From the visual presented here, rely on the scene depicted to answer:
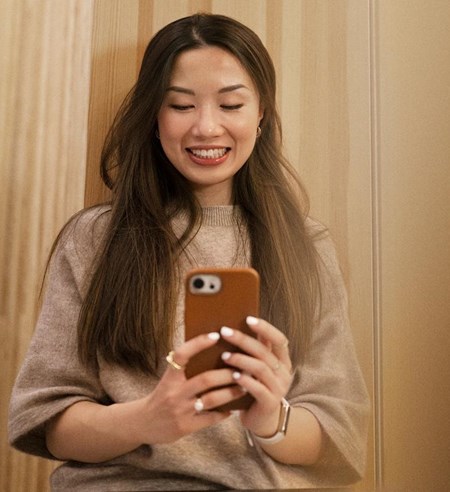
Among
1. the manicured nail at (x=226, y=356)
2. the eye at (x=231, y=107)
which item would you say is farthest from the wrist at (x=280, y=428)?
the eye at (x=231, y=107)

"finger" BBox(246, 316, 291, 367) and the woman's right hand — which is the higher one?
"finger" BBox(246, 316, 291, 367)

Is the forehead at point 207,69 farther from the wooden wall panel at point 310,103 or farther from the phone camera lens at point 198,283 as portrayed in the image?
the phone camera lens at point 198,283

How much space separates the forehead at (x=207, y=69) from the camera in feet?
2.78

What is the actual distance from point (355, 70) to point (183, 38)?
243 mm

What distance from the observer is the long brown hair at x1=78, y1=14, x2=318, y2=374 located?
2.72ft

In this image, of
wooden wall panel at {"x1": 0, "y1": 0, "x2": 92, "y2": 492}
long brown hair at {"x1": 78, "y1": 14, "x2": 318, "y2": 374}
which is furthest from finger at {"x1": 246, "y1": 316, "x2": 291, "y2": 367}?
wooden wall panel at {"x1": 0, "y1": 0, "x2": 92, "y2": 492}

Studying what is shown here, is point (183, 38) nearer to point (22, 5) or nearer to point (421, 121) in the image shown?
point (22, 5)

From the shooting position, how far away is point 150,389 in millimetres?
815

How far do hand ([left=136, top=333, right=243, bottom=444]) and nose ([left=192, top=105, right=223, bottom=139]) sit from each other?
0.29 m

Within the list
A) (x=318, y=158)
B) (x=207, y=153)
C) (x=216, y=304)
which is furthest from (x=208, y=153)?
(x=216, y=304)

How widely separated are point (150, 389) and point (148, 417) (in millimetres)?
87

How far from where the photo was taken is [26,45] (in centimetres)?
95

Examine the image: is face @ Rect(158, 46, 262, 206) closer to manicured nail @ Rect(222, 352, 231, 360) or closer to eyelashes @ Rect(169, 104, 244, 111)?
eyelashes @ Rect(169, 104, 244, 111)

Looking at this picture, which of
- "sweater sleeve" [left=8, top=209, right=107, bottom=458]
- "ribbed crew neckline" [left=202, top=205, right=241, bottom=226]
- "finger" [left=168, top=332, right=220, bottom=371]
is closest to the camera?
"finger" [left=168, top=332, right=220, bottom=371]
